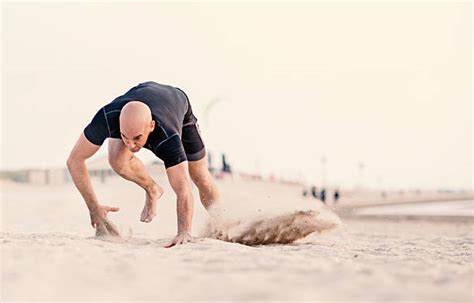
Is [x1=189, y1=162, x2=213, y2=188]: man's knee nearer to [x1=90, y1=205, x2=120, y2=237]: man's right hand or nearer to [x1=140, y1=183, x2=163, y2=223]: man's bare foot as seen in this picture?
[x1=140, y1=183, x2=163, y2=223]: man's bare foot

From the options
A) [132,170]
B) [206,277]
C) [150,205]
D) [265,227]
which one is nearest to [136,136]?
[132,170]

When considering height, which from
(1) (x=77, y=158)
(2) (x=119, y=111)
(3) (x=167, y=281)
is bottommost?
(3) (x=167, y=281)

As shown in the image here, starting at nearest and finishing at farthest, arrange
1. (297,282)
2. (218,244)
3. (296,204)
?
(297,282), (218,244), (296,204)

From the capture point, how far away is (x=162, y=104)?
5836mm

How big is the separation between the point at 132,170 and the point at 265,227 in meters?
1.52

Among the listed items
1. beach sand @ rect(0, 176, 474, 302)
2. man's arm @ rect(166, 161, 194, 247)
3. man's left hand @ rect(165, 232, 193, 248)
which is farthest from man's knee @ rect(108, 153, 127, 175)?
beach sand @ rect(0, 176, 474, 302)

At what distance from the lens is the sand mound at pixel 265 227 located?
693cm

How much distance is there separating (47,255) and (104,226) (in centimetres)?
213

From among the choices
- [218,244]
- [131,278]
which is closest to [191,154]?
[218,244]

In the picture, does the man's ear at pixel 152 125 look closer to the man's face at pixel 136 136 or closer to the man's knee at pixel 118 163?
the man's face at pixel 136 136

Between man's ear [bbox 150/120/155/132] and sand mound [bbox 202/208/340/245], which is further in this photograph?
sand mound [bbox 202/208/340/245]

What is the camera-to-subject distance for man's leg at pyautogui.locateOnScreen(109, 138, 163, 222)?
247 inches

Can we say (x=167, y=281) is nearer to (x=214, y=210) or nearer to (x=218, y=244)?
(x=218, y=244)

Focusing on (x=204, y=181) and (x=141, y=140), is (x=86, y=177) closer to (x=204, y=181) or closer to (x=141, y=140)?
(x=141, y=140)
